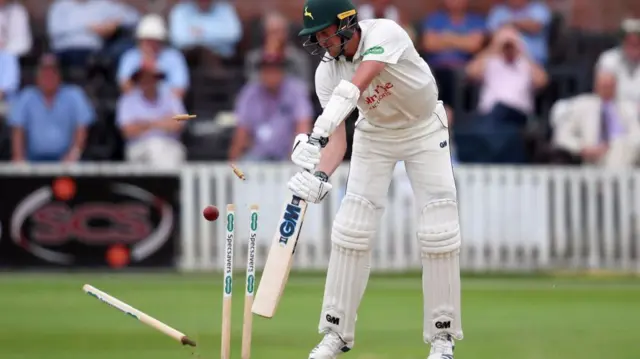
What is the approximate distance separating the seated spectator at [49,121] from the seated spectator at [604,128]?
452 cm

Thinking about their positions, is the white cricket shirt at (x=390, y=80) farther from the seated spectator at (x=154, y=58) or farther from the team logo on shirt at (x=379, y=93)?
the seated spectator at (x=154, y=58)

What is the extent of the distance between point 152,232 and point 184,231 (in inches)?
11.4

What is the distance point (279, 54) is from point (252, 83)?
1.27 feet

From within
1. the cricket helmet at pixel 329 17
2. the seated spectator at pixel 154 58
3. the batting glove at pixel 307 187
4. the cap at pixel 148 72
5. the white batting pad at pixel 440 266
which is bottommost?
the white batting pad at pixel 440 266

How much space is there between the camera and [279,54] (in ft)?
41.5

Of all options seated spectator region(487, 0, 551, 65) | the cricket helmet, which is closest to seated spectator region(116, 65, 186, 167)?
seated spectator region(487, 0, 551, 65)

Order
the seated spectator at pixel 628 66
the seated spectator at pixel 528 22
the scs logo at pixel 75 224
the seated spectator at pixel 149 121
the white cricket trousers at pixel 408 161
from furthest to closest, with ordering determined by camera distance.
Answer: the seated spectator at pixel 528 22 → the seated spectator at pixel 628 66 → the seated spectator at pixel 149 121 → the scs logo at pixel 75 224 → the white cricket trousers at pixel 408 161

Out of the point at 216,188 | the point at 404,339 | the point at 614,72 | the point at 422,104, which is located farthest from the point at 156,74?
the point at 422,104

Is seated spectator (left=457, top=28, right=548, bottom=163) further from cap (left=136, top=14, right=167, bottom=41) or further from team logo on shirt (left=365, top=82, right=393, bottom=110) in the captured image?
team logo on shirt (left=365, top=82, right=393, bottom=110)

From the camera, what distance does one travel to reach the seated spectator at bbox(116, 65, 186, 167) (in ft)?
40.1

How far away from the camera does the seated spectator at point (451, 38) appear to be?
1306cm

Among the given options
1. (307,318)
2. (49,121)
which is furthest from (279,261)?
(49,121)

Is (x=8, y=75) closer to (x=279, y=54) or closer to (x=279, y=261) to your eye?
(x=279, y=54)

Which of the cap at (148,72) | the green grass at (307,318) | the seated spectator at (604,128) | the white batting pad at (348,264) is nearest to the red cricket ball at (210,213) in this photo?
the white batting pad at (348,264)
